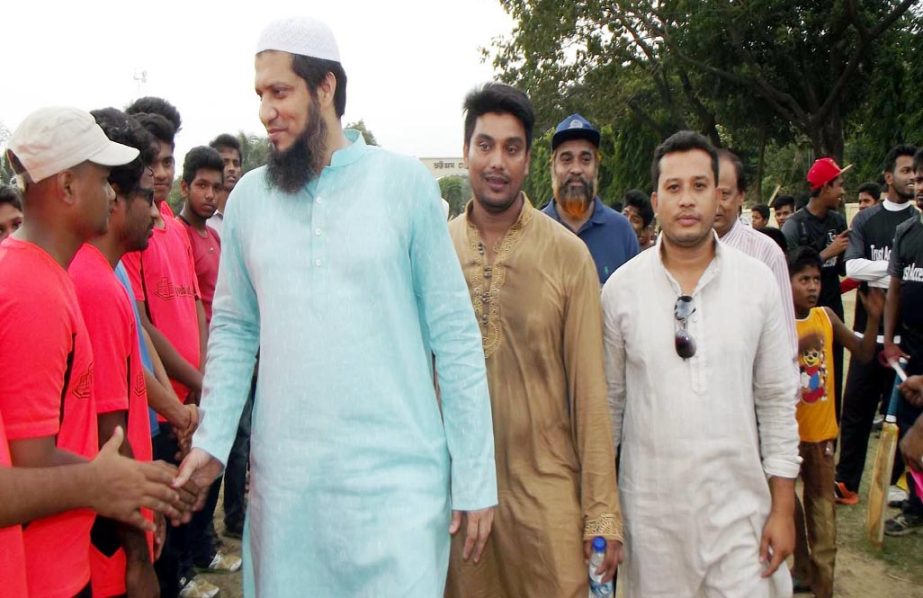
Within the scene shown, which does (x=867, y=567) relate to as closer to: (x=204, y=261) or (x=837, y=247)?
(x=837, y=247)

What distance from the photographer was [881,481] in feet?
13.7

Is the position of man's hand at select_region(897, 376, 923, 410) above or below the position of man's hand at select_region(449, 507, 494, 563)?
below

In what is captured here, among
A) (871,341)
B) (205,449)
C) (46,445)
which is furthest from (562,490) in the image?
(871,341)

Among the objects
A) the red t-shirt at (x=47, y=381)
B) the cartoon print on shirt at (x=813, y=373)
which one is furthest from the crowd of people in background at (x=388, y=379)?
the cartoon print on shirt at (x=813, y=373)

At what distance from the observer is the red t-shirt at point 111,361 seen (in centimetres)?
224

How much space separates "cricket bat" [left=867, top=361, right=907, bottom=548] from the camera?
4109 mm

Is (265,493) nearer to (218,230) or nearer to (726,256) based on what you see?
(726,256)

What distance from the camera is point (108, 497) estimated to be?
1.87 m

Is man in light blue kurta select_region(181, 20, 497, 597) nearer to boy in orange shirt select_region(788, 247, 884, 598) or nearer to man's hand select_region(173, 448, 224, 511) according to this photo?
man's hand select_region(173, 448, 224, 511)

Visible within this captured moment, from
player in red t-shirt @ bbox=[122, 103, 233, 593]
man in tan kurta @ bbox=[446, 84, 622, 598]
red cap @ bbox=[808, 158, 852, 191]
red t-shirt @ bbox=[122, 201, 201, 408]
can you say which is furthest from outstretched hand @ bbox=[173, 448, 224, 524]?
red cap @ bbox=[808, 158, 852, 191]

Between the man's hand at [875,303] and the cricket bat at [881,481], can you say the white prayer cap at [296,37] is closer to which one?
the cricket bat at [881,481]

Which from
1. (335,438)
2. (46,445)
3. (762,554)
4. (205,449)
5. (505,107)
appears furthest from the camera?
(505,107)

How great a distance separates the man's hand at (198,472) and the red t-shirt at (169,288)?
1.59m

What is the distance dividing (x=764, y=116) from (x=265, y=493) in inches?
895
